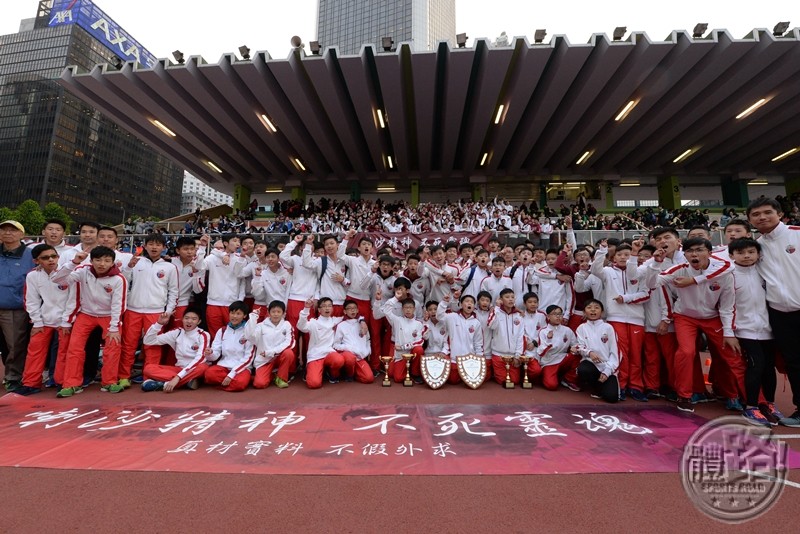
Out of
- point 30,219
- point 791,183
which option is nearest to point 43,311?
point 791,183

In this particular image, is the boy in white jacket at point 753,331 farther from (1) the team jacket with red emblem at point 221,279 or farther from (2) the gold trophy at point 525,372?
(1) the team jacket with red emblem at point 221,279

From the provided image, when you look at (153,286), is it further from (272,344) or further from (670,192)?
(670,192)

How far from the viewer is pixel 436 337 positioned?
539 cm

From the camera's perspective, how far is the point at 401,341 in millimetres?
5234

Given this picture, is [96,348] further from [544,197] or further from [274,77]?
[544,197]

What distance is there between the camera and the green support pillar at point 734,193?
22.5 meters

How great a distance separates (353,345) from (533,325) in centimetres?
259

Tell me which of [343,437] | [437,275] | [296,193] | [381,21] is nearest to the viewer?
[343,437]

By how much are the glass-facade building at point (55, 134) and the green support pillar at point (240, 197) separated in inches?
2157

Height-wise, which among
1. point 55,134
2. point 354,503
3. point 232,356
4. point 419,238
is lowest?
point 354,503

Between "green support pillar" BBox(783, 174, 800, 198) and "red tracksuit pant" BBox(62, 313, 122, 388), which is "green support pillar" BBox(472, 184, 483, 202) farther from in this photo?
"red tracksuit pant" BBox(62, 313, 122, 388)

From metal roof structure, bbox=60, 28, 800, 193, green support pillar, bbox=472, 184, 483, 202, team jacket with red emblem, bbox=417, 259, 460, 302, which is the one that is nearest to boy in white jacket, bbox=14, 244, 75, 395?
team jacket with red emblem, bbox=417, 259, 460, 302

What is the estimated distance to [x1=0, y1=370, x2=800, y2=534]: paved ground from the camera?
2000 mm

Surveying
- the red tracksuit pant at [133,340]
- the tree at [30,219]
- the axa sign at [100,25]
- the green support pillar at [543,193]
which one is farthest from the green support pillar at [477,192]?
the axa sign at [100,25]
